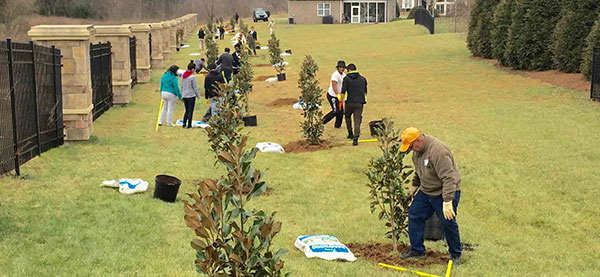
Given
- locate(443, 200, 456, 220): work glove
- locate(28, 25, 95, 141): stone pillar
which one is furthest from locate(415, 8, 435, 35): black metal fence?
locate(443, 200, 456, 220): work glove

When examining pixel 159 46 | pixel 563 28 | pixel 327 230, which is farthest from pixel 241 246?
pixel 159 46

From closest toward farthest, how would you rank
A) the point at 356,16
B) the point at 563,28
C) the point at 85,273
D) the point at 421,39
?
the point at 85,273, the point at 563,28, the point at 421,39, the point at 356,16

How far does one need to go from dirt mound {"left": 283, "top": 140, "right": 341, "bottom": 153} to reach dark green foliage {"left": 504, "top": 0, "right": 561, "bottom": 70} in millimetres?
15121

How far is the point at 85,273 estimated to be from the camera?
282 inches

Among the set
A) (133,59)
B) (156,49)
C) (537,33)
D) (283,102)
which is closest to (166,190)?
(283,102)

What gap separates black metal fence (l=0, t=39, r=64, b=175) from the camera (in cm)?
1109

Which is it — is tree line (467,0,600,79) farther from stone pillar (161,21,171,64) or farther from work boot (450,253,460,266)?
work boot (450,253,460,266)

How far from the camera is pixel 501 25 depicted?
32.4 metres

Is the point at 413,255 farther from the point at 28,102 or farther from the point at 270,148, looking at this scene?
the point at 28,102

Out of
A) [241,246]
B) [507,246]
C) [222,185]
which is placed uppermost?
[222,185]

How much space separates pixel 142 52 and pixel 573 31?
15.4m

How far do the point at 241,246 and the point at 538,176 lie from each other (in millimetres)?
9473

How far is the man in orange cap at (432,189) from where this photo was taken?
26.2 ft

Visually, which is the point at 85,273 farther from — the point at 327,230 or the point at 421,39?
the point at 421,39
